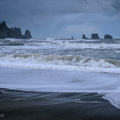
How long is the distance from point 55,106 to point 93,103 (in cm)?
88

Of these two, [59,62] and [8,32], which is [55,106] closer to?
[59,62]

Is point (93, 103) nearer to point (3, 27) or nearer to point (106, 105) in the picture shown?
point (106, 105)

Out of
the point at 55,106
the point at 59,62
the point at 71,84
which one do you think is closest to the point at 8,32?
the point at 59,62

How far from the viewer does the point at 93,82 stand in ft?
A: 23.3

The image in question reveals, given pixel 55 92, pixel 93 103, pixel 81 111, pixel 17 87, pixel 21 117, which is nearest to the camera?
pixel 21 117

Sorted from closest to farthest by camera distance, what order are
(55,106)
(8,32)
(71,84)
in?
(55,106), (71,84), (8,32)

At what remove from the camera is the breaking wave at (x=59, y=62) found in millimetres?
11805

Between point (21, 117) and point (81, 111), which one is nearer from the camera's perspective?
point (21, 117)

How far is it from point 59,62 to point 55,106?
420 inches

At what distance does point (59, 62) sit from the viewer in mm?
15047

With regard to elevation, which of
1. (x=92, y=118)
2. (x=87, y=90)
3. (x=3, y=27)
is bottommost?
(x=92, y=118)

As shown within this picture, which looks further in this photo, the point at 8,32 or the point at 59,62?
the point at 8,32

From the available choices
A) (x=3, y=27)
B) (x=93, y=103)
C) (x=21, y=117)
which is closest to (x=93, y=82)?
(x=93, y=103)

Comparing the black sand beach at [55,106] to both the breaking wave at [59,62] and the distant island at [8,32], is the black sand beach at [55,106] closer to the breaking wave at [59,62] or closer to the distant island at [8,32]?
the breaking wave at [59,62]
